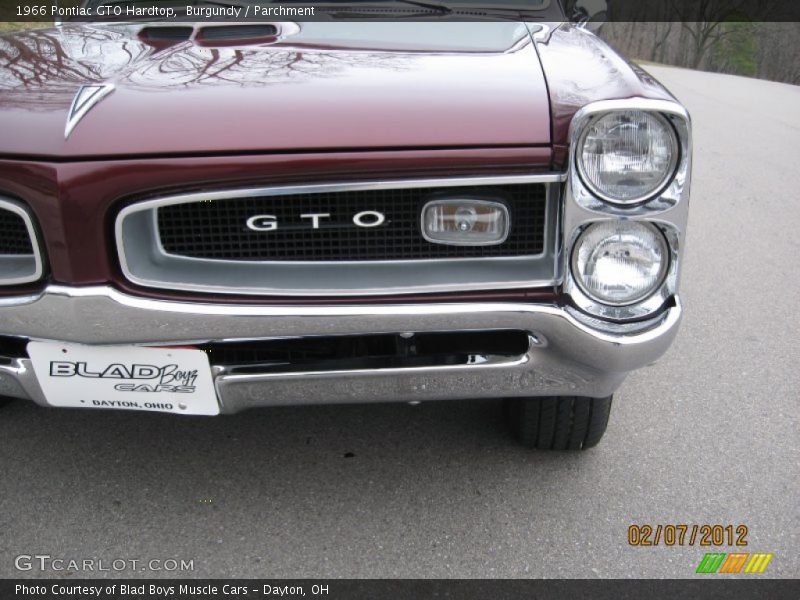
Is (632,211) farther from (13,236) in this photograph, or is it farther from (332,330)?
(13,236)

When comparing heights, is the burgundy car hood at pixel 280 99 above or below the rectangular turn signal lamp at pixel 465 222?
above

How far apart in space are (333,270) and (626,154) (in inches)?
27.4

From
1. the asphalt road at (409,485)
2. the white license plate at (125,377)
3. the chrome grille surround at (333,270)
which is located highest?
the chrome grille surround at (333,270)

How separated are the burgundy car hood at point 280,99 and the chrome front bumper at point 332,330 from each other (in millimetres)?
341

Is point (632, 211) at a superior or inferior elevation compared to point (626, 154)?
inferior

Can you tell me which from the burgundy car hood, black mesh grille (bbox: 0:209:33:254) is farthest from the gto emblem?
black mesh grille (bbox: 0:209:33:254)

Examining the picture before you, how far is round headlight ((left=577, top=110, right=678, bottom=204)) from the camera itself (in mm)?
1540

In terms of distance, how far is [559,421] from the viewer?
6.94 ft

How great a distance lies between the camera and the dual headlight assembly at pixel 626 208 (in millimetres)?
1543

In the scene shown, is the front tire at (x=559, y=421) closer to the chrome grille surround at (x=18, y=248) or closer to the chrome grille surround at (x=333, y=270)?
the chrome grille surround at (x=333, y=270)

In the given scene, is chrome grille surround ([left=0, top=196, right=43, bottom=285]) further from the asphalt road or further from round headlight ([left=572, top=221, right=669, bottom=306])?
round headlight ([left=572, top=221, right=669, bottom=306])

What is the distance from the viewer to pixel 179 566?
1.85 metres

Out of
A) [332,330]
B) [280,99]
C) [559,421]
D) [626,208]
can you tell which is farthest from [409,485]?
[280,99]

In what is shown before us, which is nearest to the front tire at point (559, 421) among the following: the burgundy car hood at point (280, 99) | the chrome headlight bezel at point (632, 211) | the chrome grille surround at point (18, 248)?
the chrome headlight bezel at point (632, 211)
